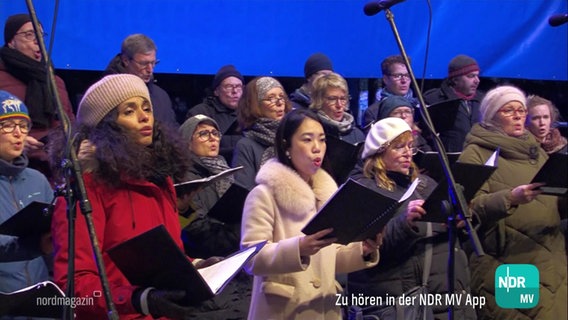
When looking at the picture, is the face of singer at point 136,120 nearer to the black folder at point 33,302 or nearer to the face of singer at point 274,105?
the black folder at point 33,302

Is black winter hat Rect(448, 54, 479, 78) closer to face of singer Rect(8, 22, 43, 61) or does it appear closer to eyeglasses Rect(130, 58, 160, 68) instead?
eyeglasses Rect(130, 58, 160, 68)

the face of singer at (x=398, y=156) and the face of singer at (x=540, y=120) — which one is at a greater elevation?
the face of singer at (x=540, y=120)

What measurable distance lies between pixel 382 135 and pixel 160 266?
1994mm

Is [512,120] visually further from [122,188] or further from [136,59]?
[122,188]

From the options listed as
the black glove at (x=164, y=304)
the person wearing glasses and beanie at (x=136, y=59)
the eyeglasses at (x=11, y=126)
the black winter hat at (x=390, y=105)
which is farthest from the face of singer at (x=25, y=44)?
the black glove at (x=164, y=304)

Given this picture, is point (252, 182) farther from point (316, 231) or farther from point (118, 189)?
point (118, 189)

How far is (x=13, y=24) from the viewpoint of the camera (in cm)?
492

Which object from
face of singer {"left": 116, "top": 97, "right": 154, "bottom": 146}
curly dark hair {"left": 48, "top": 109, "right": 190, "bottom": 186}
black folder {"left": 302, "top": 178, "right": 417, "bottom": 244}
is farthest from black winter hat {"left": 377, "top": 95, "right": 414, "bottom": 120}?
face of singer {"left": 116, "top": 97, "right": 154, "bottom": 146}

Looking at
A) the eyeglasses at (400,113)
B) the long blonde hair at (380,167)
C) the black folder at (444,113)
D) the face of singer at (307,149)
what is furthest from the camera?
the black folder at (444,113)

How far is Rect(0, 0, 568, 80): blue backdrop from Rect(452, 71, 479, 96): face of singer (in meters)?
0.31

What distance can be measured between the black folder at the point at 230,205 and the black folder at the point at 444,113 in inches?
80.5

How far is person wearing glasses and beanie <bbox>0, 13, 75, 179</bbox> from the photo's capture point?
188 inches

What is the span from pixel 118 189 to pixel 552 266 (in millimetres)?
2811

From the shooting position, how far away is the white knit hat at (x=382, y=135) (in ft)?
13.9
